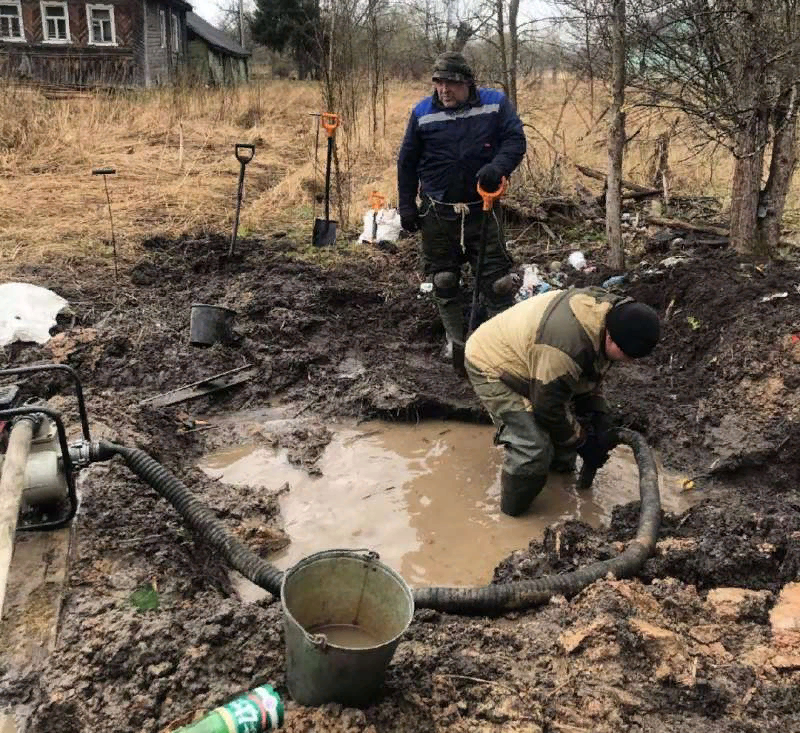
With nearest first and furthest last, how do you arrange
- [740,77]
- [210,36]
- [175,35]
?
[740,77] < [175,35] < [210,36]

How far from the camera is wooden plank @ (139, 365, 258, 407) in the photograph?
16.4 ft

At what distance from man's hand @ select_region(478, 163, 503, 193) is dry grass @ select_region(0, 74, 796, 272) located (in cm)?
276

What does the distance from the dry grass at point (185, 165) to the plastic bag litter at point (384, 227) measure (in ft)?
3.27

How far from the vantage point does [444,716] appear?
2.22 metres

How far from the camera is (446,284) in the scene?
18.3 ft

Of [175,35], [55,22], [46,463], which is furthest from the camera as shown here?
[175,35]

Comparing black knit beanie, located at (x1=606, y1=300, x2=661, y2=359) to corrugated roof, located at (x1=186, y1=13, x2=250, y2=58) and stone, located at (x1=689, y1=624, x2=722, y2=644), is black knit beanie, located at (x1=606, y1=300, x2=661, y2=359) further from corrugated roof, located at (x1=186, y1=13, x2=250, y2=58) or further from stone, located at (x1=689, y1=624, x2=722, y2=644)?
corrugated roof, located at (x1=186, y1=13, x2=250, y2=58)

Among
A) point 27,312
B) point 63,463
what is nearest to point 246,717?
point 63,463

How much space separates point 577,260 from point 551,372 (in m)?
4.11

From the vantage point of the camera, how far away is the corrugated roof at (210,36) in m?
31.0

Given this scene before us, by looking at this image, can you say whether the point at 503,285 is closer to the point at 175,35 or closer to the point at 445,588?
the point at 445,588

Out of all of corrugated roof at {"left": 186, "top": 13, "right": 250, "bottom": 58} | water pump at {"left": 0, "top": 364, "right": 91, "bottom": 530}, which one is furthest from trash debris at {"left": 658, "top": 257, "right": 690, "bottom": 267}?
corrugated roof at {"left": 186, "top": 13, "right": 250, "bottom": 58}

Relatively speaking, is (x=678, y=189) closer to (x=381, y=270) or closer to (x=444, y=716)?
(x=381, y=270)

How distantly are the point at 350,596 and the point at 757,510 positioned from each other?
7.85 ft
